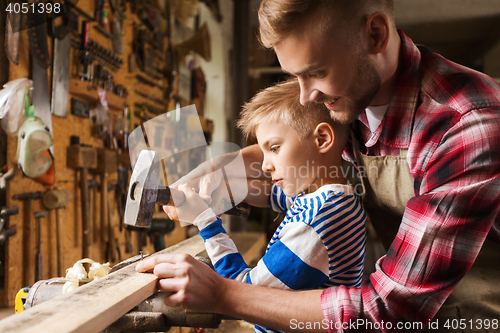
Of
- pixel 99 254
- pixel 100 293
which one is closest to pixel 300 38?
pixel 100 293

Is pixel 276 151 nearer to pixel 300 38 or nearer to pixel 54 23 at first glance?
pixel 300 38

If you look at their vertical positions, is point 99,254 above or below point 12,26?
below

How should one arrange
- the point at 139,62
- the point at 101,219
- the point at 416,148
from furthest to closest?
1. the point at 139,62
2. the point at 101,219
3. the point at 416,148

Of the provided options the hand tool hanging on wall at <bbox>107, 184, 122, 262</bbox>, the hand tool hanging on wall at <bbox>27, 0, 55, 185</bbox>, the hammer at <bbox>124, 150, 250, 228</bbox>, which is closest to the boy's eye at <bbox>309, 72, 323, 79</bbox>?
the hammer at <bbox>124, 150, 250, 228</bbox>

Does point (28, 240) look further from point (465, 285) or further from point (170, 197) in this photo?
point (465, 285)

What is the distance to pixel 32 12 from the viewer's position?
1.57 meters

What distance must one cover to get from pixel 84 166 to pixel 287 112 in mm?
1427

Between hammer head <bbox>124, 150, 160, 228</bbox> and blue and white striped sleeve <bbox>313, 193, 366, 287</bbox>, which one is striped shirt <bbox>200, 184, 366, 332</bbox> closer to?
blue and white striped sleeve <bbox>313, 193, 366, 287</bbox>

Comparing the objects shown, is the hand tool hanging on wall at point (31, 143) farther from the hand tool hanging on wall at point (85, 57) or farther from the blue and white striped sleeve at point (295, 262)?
the blue and white striped sleeve at point (295, 262)

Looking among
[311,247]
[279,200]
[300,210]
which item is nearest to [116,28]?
[279,200]

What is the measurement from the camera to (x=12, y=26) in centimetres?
145

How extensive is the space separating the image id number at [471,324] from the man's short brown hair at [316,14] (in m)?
0.85

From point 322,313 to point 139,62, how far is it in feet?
8.58

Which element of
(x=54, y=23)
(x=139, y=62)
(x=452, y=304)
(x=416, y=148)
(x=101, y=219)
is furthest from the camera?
(x=139, y=62)
